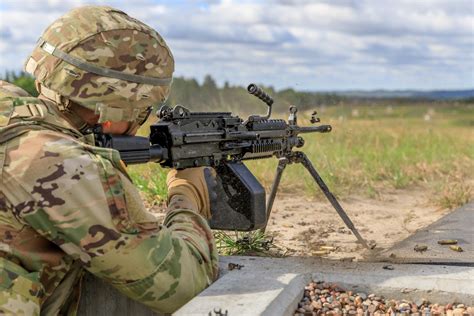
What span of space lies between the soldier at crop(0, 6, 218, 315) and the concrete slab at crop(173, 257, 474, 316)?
0.14 m

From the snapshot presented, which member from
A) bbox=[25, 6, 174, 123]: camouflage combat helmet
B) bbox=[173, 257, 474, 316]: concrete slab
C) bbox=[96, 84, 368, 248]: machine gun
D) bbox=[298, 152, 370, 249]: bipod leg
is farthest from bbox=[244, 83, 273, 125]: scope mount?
bbox=[25, 6, 174, 123]: camouflage combat helmet

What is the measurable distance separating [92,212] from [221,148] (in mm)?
1390

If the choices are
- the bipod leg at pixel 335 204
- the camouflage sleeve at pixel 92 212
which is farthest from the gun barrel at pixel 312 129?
the camouflage sleeve at pixel 92 212

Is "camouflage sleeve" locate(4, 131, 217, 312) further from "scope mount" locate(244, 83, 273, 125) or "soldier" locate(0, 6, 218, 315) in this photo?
"scope mount" locate(244, 83, 273, 125)

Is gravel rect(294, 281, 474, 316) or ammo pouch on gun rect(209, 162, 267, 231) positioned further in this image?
ammo pouch on gun rect(209, 162, 267, 231)

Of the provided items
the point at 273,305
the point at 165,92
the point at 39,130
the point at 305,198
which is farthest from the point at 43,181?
the point at 305,198

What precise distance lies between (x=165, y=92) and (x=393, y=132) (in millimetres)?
10530

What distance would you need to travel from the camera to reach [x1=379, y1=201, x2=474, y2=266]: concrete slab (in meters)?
3.79

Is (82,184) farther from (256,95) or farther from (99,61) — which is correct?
(256,95)

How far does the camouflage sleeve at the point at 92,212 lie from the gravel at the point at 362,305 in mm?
742

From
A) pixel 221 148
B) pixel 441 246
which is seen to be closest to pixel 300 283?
pixel 221 148

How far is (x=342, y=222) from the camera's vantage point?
5.69 m

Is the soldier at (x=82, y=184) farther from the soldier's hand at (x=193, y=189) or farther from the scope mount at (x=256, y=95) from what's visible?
the scope mount at (x=256, y=95)

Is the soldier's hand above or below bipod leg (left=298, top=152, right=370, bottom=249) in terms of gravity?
above
